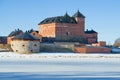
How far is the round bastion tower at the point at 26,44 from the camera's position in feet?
146

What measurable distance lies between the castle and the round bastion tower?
1181 centimetres

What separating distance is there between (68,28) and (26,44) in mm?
15150

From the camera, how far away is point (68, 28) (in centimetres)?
5844

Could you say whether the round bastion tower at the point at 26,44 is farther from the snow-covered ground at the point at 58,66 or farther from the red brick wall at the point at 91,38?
the snow-covered ground at the point at 58,66

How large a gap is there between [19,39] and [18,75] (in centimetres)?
3139

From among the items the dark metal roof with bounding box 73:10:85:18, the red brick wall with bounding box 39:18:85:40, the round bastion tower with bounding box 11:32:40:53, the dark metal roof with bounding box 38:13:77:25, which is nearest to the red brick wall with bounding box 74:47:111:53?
the round bastion tower with bounding box 11:32:40:53

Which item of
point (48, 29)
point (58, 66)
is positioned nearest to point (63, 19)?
point (48, 29)

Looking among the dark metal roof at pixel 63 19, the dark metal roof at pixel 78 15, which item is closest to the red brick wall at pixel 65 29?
the dark metal roof at pixel 63 19

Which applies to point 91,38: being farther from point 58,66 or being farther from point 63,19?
point 58,66

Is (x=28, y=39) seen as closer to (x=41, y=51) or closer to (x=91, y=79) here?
(x=41, y=51)

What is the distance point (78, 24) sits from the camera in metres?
59.4

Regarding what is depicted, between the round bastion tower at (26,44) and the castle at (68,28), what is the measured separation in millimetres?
11807

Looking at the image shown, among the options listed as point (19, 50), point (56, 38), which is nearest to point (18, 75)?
point (19, 50)

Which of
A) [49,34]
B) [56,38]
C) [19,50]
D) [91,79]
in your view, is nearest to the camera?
[91,79]
